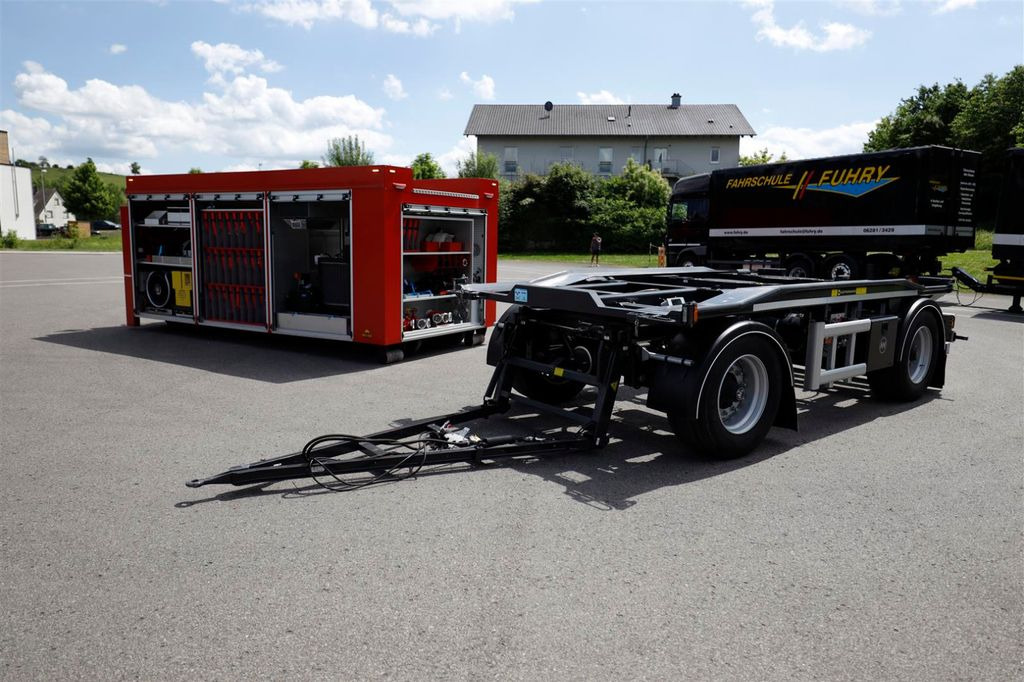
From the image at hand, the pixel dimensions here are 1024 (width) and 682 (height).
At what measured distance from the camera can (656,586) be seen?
3732 mm

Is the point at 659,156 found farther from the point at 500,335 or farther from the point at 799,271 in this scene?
the point at 500,335

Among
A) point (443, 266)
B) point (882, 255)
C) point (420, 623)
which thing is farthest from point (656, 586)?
point (882, 255)

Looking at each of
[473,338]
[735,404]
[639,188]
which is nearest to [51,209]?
[639,188]

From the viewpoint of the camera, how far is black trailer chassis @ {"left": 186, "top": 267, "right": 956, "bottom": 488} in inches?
213

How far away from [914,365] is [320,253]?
816cm

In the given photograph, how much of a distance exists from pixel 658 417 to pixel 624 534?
2899 millimetres

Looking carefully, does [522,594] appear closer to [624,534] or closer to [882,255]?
[624,534]

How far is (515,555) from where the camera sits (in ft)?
13.3

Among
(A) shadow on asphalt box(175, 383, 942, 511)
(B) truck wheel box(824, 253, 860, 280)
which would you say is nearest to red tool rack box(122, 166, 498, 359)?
(A) shadow on asphalt box(175, 383, 942, 511)

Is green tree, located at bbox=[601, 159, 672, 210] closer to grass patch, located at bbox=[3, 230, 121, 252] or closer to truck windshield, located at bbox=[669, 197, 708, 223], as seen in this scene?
truck windshield, located at bbox=[669, 197, 708, 223]

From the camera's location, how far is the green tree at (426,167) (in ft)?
191

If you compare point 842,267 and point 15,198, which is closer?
point 842,267

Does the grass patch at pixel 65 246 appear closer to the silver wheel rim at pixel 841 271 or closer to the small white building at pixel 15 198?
the small white building at pixel 15 198

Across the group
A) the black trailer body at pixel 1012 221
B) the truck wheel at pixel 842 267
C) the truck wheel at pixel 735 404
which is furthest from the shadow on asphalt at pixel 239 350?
the black trailer body at pixel 1012 221
